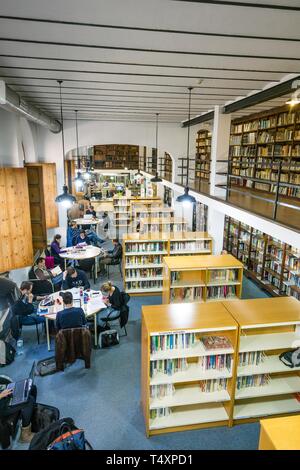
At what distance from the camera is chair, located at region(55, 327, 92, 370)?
4988 millimetres

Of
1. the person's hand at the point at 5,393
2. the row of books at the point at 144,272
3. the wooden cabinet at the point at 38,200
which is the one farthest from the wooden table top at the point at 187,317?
the wooden cabinet at the point at 38,200

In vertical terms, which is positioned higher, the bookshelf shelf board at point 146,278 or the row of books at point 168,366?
the row of books at point 168,366

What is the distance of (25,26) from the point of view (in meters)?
3.01

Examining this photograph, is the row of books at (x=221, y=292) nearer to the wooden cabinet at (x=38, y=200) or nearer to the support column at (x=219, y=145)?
the support column at (x=219, y=145)

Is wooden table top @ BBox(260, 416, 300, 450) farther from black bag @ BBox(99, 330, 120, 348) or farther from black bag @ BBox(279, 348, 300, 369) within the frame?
black bag @ BBox(99, 330, 120, 348)

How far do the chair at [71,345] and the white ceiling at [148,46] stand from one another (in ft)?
13.0

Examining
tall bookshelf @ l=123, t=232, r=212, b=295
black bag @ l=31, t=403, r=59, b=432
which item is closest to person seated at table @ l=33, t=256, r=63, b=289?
tall bookshelf @ l=123, t=232, r=212, b=295

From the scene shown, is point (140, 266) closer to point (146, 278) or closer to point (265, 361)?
point (146, 278)

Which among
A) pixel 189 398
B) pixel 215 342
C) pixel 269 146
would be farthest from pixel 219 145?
pixel 189 398

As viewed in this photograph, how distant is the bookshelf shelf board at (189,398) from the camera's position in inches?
162

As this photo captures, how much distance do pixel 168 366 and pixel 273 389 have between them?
1.55 m

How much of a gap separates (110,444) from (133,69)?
5046 mm

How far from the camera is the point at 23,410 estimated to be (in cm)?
393

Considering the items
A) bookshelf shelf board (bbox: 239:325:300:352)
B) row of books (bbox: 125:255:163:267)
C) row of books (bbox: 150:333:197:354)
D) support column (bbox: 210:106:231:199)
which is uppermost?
support column (bbox: 210:106:231:199)
